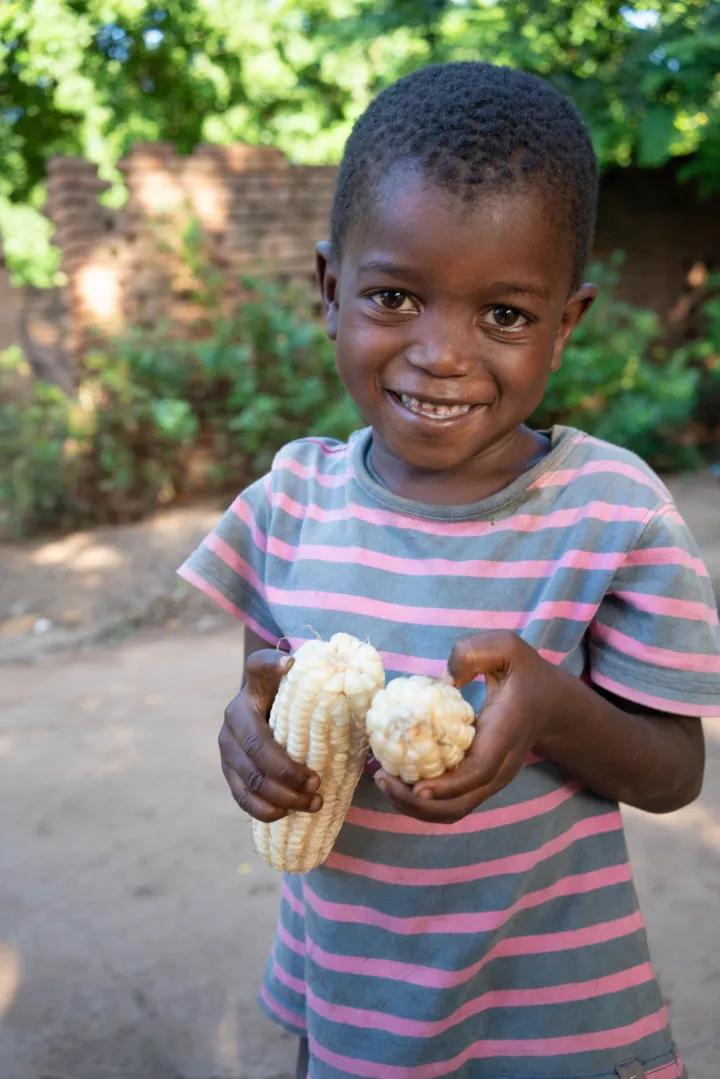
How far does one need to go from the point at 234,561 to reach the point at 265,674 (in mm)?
305

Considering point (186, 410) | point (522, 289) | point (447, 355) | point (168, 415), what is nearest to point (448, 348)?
point (447, 355)

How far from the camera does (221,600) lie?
1.43m

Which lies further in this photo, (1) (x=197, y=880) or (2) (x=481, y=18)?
(2) (x=481, y=18)

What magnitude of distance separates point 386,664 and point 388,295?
48cm

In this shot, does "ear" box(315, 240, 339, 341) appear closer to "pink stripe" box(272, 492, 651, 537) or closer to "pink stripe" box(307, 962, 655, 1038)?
"pink stripe" box(272, 492, 651, 537)

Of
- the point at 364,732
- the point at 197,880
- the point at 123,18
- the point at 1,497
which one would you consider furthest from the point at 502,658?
the point at 123,18

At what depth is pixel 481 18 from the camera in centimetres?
745

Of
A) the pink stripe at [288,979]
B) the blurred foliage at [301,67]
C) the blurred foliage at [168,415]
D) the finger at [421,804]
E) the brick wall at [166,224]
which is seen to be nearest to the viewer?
the finger at [421,804]

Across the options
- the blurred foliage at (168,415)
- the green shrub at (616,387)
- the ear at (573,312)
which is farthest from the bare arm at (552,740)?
the green shrub at (616,387)

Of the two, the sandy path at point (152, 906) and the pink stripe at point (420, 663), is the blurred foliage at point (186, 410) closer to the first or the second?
the sandy path at point (152, 906)

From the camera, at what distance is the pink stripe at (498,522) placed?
1.22 metres

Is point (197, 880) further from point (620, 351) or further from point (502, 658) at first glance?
Answer: point (620, 351)

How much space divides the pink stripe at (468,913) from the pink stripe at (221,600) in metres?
0.39

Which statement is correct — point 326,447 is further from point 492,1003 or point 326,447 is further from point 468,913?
point 492,1003
